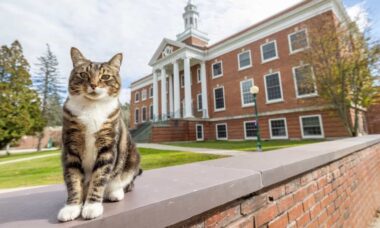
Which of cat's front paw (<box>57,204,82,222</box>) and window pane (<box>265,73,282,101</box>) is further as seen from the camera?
window pane (<box>265,73,282,101</box>)

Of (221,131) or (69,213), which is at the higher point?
(221,131)

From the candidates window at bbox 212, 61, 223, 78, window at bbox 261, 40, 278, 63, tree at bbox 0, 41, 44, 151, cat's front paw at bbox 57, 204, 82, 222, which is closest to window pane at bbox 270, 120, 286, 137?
window at bbox 261, 40, 278, 63

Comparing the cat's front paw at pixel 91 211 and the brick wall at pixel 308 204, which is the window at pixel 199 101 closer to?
the brick wall at pixel 308 204

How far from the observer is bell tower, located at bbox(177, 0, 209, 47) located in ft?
81.0

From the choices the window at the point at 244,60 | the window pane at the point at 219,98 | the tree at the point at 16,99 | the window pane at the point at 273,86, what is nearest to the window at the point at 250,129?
the window pane at the point at 273,86

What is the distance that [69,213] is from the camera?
79 cm

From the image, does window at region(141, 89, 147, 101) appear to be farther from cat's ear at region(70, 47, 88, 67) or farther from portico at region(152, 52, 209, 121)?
cat's ear at region(70, 47, 88, 67)

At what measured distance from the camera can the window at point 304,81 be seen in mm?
11945

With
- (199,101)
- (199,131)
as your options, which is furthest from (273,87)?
(199,101)

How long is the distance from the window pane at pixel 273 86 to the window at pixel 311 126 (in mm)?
2766

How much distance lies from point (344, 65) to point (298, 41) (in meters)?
4.74

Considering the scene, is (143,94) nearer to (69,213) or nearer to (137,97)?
(137,97)

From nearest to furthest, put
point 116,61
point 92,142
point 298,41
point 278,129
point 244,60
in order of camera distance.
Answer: point 92,142 → point 116,61 → point 298,41 → point 278,129 → point 244,60

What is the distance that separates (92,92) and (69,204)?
57 cm
